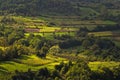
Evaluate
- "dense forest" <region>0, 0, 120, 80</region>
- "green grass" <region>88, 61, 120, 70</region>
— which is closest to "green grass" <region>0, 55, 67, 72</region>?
"dense forest" <region>0, 0, 120, 80</region>

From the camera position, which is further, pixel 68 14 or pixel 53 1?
pixel 53 1

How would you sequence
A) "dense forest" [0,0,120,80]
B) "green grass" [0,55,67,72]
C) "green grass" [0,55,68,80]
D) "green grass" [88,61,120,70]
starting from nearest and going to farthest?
1. "green grass" [0,55,68,80]
2. "green grass" [0,55,67,72]
3. "dense forest" [0,0,120,80]
4. "green grass" [88,61,120,70]

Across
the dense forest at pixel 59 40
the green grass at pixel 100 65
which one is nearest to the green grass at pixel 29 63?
the dense forest at pixel 59 40

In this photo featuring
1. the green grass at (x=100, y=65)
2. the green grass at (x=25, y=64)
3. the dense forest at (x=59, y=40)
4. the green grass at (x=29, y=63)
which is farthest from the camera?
the green grass at (x=100, y=65)

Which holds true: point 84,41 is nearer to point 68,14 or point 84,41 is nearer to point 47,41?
point 47,41

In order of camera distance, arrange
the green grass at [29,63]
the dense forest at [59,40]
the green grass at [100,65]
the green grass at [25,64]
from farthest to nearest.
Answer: the green grass at [100,65], the dense forest at [59,40], the green grass at [29,63], the green grass at [25,64]

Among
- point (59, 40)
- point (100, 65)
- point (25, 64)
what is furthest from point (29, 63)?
point (59, 40)

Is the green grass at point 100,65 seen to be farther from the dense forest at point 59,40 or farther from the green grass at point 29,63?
the green grass at point 29,63

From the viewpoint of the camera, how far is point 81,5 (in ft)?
513

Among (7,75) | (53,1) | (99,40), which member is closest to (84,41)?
(99,40)

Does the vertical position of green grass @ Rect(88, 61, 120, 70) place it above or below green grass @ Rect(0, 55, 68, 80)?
below

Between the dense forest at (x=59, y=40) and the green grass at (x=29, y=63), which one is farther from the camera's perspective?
the dense forest at (x=59, y=40)

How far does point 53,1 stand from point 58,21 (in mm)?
27707

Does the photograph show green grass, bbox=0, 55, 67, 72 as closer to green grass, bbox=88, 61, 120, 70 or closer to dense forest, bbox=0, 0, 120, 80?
dense forest, bbox=0, 0, 120, 80
